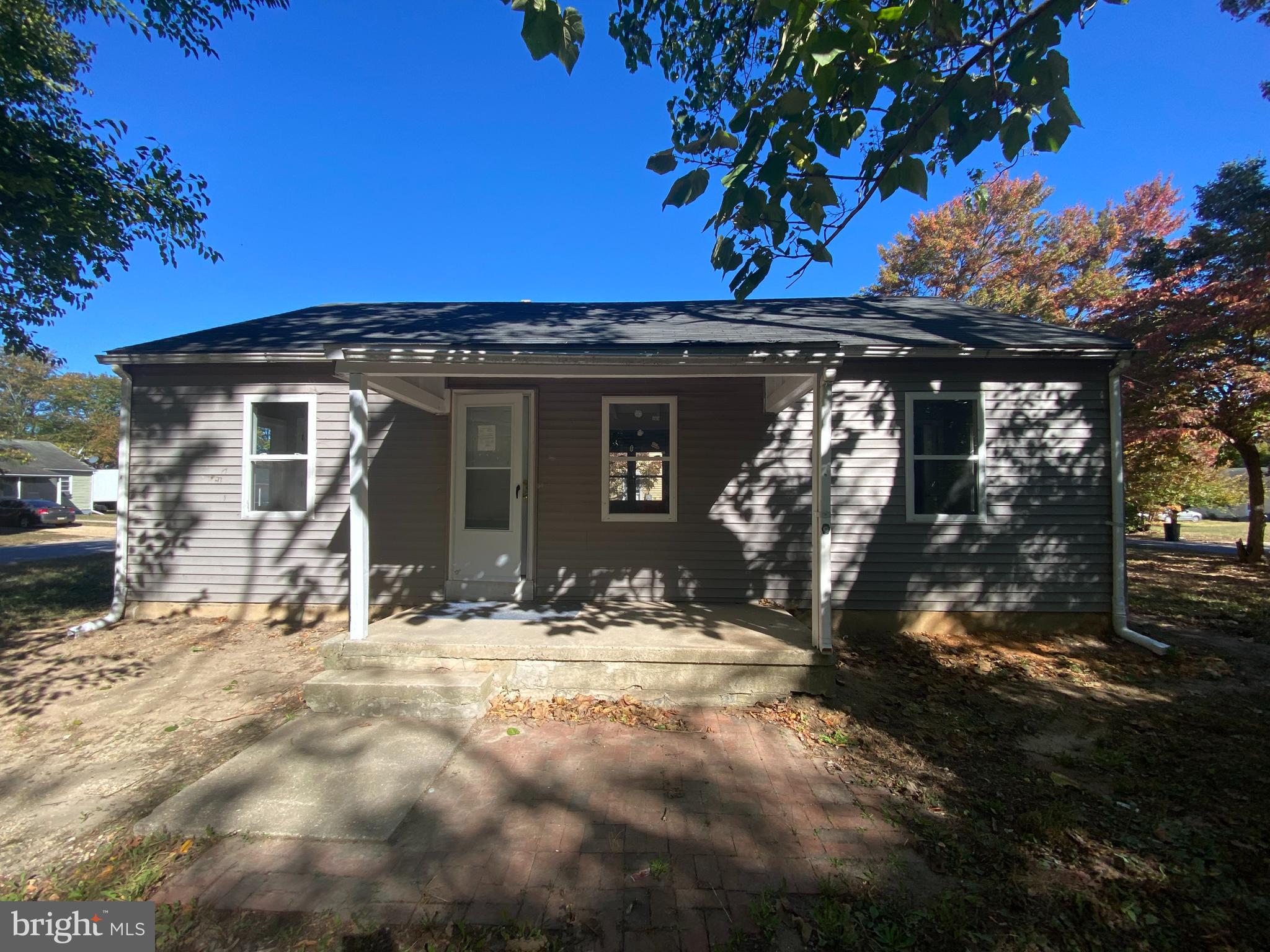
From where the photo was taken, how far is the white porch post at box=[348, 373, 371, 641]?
4.19 m

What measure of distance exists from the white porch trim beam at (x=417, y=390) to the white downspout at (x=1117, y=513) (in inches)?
268

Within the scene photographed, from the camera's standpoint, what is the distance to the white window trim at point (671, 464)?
5867 millimetres

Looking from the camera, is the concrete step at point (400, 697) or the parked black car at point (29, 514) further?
the parked black car at point (29, 514)

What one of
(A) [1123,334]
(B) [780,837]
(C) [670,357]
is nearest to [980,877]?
(B) [780,837]

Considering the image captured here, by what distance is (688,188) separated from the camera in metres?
2.62

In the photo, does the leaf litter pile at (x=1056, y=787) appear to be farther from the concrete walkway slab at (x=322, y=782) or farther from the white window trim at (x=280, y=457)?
the white window trim at (x=280, y=457)

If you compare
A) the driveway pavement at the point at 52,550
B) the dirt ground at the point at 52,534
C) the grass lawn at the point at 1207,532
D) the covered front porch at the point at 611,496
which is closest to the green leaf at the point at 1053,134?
the covered front porch at the point at 611,496

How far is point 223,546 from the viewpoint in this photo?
19.9 feet

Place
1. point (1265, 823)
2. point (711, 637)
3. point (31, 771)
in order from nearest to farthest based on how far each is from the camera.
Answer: point (1265, 823) < point (31, 771) < point (711, 637)

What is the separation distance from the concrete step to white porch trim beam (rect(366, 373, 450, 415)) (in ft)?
7.47

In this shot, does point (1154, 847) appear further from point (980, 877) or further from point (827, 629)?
point (827, 629)

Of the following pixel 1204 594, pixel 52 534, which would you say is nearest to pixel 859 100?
pixel 1204 594

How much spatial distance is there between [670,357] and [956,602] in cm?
408

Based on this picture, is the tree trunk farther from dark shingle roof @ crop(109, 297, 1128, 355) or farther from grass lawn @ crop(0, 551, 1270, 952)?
dark shingle roof @ crop(109, 297, 1128, 355)
